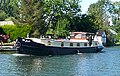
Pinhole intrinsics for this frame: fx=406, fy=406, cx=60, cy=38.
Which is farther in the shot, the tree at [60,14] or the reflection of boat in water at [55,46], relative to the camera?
the tree at [60,14]

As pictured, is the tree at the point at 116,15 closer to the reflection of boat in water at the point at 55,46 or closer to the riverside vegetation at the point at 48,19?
the riverside vegetation at the point at 48,19

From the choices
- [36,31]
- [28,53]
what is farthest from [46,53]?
[36,31]

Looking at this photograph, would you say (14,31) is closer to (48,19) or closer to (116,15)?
(48,19)

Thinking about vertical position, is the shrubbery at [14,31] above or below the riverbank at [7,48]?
above

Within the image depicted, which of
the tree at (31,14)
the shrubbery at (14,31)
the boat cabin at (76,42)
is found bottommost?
the boat cabin at (76,42)

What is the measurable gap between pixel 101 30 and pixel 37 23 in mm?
37740

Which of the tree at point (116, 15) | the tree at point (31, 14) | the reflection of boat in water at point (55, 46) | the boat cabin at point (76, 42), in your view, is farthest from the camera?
the tree at point (116, 15)

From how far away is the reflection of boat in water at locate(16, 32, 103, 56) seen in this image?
217 ft

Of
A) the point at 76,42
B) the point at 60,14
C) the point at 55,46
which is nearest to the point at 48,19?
the point at 60,14

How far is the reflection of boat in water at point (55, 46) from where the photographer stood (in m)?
66.1

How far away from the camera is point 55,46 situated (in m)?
70.0

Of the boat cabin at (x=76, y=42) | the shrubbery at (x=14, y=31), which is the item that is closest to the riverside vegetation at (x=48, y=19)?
the shrubbery at (x=14, y=31)

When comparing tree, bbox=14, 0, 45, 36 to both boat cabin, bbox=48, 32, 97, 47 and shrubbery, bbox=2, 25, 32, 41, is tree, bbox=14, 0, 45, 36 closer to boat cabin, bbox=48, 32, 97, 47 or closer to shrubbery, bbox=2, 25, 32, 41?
shrubbery, bbox=2, 25, 32, 41

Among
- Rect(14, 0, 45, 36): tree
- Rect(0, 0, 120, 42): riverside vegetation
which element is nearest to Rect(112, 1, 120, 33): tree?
Rect(0, 0, 120, 42): riverside vegetation
